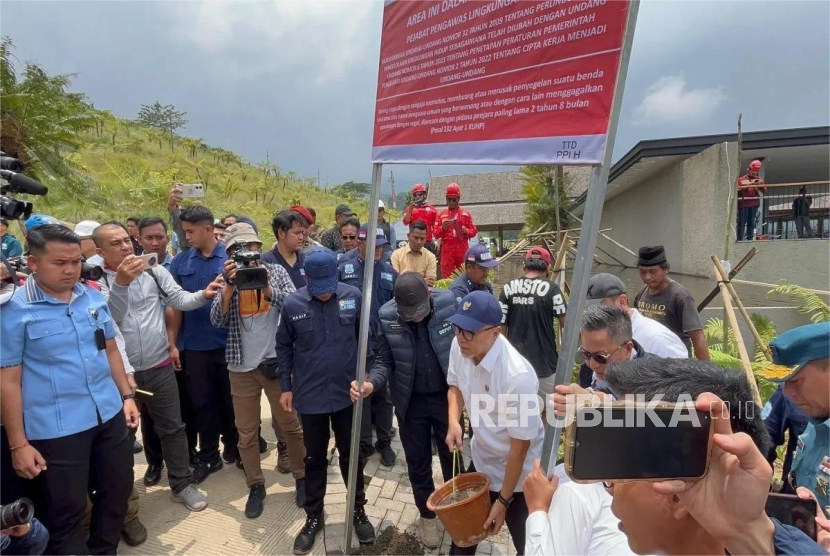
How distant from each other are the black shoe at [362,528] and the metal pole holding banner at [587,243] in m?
1.85

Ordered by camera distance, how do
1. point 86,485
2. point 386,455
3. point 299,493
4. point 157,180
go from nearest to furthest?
point 86,485 < point 299,493 < point 386,455 < point 157,180

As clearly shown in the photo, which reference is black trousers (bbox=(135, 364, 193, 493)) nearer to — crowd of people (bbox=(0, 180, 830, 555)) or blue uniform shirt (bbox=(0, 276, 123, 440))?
crowd of people (bbox=(0, 180, 830, 555))

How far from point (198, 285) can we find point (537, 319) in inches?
116

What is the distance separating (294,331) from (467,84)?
6.03ft

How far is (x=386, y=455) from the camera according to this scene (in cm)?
396

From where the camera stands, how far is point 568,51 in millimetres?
1429

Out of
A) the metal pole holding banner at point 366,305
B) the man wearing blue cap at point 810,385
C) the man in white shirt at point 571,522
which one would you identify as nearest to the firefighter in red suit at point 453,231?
the metal pole holding banner at point 366,305

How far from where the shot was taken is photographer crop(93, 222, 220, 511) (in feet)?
10.0

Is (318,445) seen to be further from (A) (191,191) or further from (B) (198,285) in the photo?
(A) (191,191)

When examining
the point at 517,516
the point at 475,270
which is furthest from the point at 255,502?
the point at 475,270

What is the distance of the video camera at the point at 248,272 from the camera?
293cm

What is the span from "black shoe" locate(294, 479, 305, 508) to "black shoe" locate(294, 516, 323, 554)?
1.11ft

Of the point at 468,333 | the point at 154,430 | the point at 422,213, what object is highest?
the point at 422,213

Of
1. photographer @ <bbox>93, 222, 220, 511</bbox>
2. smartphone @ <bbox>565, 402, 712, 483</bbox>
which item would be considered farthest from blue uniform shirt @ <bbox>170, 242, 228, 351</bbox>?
smartphone @ <bbox>565, 402, 712, 483</bbox>
